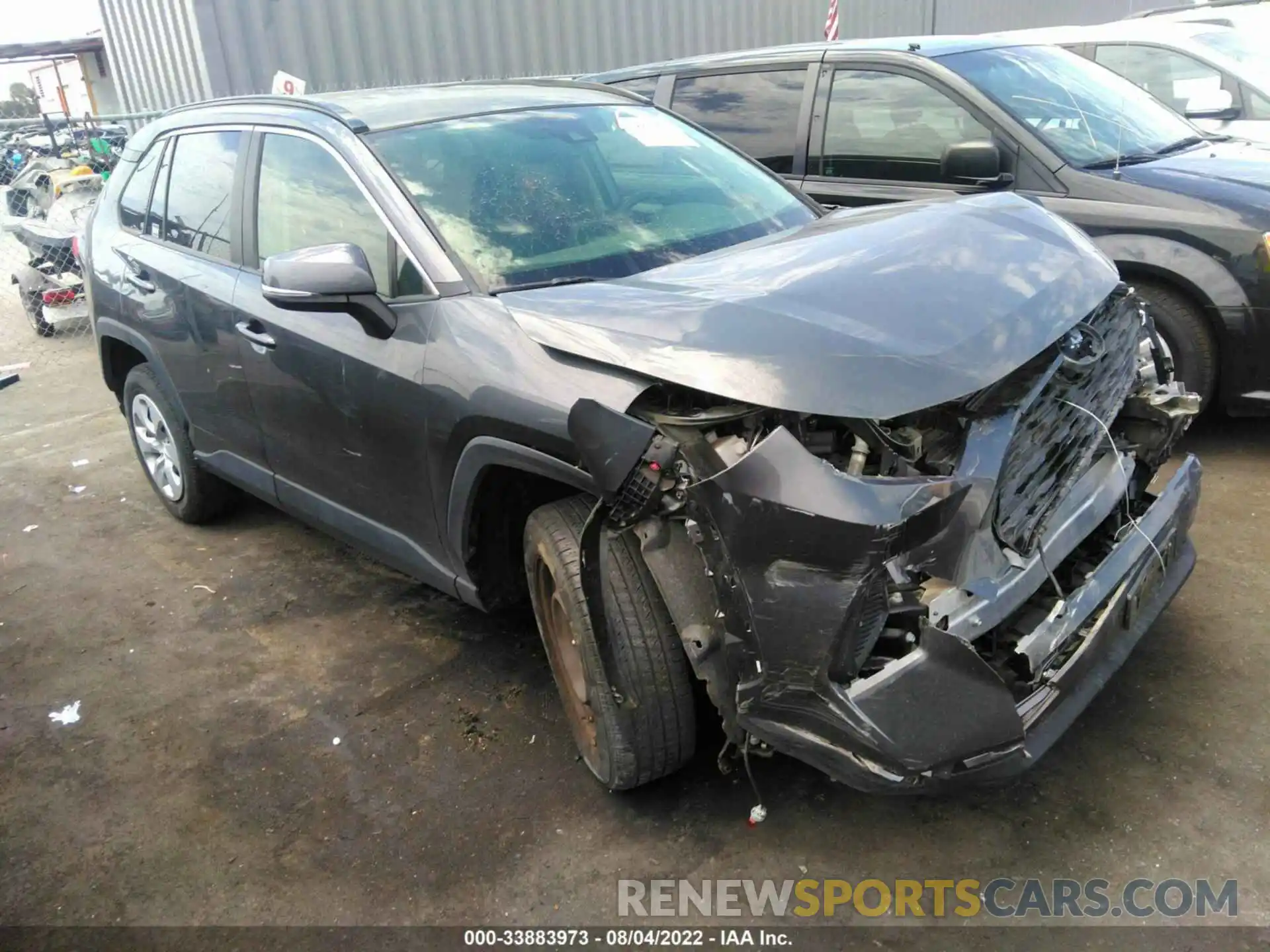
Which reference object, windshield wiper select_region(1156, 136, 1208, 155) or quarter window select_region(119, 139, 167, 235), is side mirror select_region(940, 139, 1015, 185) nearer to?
windshield wiper select_region(1156, 136, 1208, 155)

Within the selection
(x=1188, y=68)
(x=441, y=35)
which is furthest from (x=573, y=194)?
(x=441, y=35)

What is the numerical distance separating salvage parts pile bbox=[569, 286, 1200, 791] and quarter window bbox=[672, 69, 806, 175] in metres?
3.05

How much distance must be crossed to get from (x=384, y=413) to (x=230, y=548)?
6.50 ft

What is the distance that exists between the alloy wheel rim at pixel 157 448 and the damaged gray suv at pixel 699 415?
953 mm

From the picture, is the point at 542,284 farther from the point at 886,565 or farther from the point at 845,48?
the point at 845,48

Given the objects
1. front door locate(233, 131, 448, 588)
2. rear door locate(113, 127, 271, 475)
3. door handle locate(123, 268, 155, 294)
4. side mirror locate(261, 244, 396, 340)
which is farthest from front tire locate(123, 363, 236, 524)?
side mirror locate(261, 244, 396, 340)

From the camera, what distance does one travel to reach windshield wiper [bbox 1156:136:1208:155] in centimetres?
481

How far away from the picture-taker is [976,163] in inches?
180

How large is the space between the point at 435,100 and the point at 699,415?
194 centimetres

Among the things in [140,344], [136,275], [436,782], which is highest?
[136,275]

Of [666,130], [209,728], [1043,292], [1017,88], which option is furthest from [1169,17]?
[209,728]

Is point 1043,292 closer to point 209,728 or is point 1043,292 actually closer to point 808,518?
point 808,518

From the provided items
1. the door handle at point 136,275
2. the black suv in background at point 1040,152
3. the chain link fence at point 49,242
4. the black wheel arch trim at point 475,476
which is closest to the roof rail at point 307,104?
the door handle at point 136,275

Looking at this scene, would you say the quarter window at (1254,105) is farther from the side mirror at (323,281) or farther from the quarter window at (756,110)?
the side mirror at (323,281)
